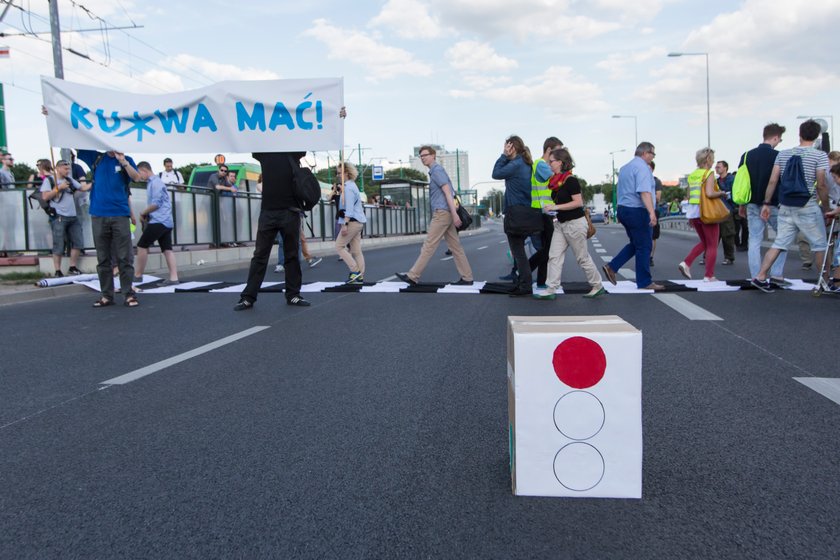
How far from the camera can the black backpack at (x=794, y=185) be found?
8.16 metres

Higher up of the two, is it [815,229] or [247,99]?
[247,99]

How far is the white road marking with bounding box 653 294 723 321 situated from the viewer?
22.2 feet

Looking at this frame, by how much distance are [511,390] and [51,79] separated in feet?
29.0

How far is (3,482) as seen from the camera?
2.82 metres

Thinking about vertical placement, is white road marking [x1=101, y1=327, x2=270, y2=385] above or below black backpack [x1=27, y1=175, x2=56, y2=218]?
below

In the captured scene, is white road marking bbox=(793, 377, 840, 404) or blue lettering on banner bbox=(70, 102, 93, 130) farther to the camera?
blue lettering on banner bbox=(70, 102, 93, 130)

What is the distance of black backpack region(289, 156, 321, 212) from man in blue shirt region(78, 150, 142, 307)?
74.4 inches

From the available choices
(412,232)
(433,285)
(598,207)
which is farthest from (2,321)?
(598,207)

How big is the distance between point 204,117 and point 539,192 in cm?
470

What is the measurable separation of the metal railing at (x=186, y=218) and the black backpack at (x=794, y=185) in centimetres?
1111

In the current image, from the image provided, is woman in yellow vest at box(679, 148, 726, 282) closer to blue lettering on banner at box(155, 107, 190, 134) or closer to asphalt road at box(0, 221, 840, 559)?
asphalt road at box(0, 221, 840, 559)

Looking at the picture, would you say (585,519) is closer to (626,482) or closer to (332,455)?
(626,482)

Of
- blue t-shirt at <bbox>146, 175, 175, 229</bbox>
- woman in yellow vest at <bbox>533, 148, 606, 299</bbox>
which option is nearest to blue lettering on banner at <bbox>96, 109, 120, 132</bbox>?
blue t-shirt at <bbox>146, 175, 175, 229</bbox>

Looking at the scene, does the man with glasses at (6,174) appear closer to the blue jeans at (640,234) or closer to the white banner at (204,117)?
the white banner at (204,117)
